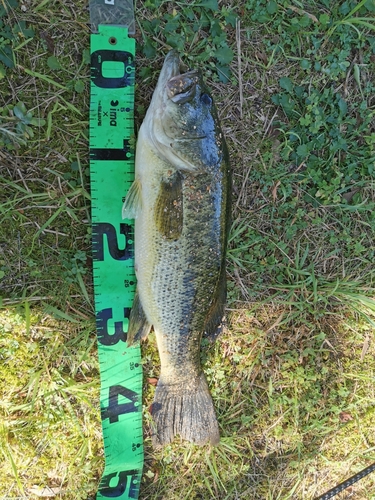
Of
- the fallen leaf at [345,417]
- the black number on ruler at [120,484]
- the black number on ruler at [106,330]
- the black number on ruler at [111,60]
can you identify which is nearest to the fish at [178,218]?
the black number on ruler at [106,330]

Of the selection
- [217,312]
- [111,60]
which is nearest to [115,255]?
[217,312]

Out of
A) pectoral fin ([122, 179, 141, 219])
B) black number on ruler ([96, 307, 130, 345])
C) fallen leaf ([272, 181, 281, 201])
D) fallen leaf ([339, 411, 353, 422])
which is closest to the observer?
pectoral fin ([122, 179, 141, 219])

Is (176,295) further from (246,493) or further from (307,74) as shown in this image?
(307,74)

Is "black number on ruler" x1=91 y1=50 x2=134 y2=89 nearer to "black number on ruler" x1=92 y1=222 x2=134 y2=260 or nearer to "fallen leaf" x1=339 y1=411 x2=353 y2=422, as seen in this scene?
"black number on ruler" x1=92 y1=222 x2=134 y2=260

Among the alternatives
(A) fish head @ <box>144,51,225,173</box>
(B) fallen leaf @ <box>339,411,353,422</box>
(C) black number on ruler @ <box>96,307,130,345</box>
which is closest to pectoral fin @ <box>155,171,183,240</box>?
(A) fish head @ <box>144,51,225,173</box>

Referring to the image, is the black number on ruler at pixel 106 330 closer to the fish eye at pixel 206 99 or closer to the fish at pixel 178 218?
the fish at pixel 178 218

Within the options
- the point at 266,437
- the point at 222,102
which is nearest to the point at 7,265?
the point at 222,102
